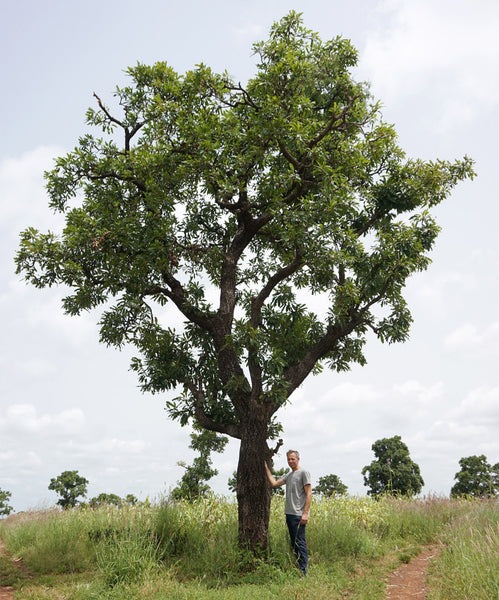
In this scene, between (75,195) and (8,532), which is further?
(8,532)

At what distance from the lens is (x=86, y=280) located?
13.1 meters

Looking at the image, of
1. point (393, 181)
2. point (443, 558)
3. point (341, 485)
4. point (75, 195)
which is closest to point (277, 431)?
point (443, 558)

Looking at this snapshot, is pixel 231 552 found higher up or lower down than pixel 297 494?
lower down

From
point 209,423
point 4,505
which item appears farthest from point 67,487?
point 209,423

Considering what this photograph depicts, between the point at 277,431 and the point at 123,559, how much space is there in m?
4.84

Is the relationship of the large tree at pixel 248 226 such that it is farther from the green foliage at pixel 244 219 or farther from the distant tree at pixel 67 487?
the distant tree at pixel 67 487

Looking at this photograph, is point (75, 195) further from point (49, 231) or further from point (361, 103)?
point (361, 103)

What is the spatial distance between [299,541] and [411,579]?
9.04 ft

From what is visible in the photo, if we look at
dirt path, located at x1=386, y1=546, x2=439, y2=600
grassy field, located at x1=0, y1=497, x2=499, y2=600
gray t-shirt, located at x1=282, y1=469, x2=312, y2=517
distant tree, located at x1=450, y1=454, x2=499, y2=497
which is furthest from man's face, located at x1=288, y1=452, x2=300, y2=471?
distant tree, located at x1=450, y1=454, x2=499, y2=497

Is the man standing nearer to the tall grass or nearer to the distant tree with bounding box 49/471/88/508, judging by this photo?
the tall grass

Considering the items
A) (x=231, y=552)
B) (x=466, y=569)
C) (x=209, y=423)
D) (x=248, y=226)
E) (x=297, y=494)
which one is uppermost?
(x=248, y=226)

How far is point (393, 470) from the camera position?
30.3 metres

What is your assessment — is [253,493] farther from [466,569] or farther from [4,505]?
[4,505]

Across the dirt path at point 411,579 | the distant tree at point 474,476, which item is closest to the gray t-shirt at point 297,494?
the dirt path at point 411,579
